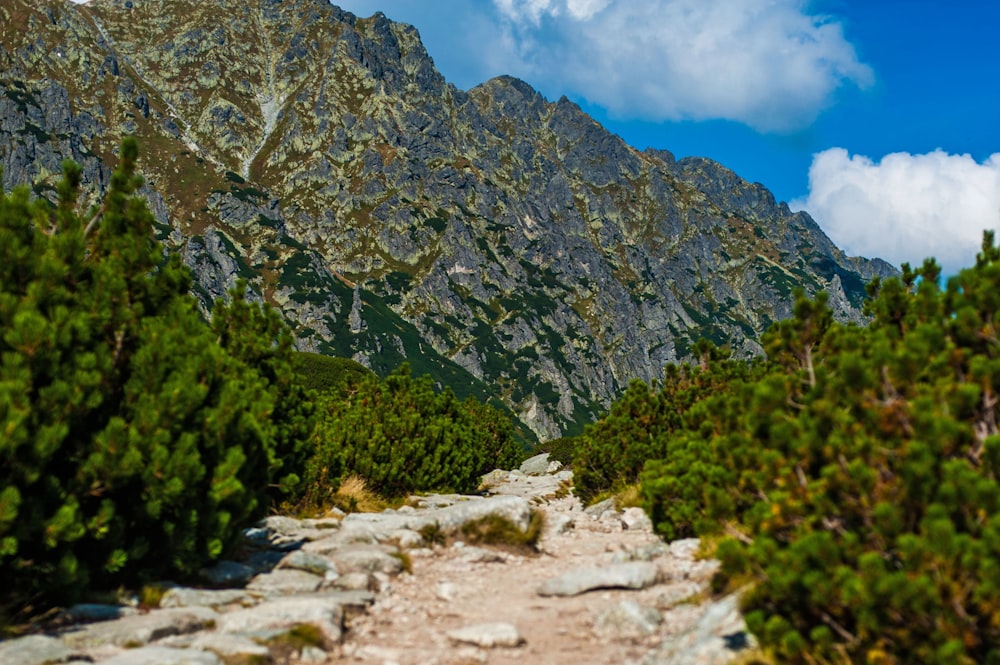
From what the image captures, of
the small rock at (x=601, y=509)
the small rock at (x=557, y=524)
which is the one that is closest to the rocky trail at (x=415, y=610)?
the small rock at (x=557, y=524)

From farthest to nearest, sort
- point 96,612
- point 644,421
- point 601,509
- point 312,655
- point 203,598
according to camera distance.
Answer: point 644,421 → point 601,509 → point 203,598 → point 96,612 → point 312,655

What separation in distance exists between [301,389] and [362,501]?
4.76 meters

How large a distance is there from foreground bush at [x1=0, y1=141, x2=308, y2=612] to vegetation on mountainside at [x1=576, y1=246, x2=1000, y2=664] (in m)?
6.30

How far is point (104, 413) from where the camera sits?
8.04 m

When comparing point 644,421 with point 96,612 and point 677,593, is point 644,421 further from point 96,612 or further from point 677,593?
point 96,612

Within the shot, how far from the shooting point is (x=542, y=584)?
10.2m

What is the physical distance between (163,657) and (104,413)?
327 cm

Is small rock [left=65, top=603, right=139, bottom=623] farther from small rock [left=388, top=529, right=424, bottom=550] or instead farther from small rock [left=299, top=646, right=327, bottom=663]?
small rock [left=388, top=529, right=424, bottom=550]

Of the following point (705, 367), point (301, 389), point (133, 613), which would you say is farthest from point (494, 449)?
point (133, 613)

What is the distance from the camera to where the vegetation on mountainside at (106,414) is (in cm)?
693

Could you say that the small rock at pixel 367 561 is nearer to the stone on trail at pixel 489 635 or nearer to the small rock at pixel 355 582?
the small rock at pixel 355 582

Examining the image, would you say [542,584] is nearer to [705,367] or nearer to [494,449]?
[705,367]

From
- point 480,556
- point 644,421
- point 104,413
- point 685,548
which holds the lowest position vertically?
point 480,556

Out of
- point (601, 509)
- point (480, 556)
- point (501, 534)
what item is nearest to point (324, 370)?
point (601, 509)
